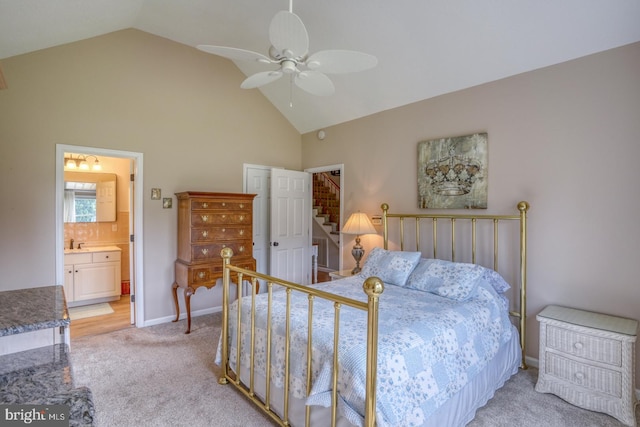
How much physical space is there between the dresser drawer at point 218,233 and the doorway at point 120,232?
0.71 meters

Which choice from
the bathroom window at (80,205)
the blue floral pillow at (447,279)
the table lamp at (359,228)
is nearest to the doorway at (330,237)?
the table lamp at (359,228)

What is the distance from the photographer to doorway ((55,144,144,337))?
3.40 m

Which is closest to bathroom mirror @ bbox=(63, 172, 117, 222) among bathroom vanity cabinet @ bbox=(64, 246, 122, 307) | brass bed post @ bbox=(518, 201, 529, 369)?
bathroom vanity cabinet @ bbox=(64, 246, 122, 307)

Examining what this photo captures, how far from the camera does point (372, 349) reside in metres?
1.45

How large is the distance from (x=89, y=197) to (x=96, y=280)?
1.31m

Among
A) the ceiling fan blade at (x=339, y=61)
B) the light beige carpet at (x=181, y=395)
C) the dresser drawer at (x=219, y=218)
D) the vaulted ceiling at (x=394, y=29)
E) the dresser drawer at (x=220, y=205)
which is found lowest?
the light beige carpet at (x=181, y=395)

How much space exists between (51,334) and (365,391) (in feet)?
4.74

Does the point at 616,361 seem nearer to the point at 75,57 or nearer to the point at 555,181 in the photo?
the point at 555,181

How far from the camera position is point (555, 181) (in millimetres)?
2820

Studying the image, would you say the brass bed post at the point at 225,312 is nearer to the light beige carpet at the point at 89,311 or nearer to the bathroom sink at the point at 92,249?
the light beige carpet at the point at 89,311

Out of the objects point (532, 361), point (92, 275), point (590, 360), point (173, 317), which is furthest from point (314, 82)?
point (92, 275)

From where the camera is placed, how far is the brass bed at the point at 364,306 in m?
1.62

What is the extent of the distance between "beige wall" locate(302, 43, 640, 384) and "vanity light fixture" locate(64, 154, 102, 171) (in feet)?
16.2

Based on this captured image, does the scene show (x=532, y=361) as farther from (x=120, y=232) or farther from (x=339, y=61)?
(x=120, y=232)
